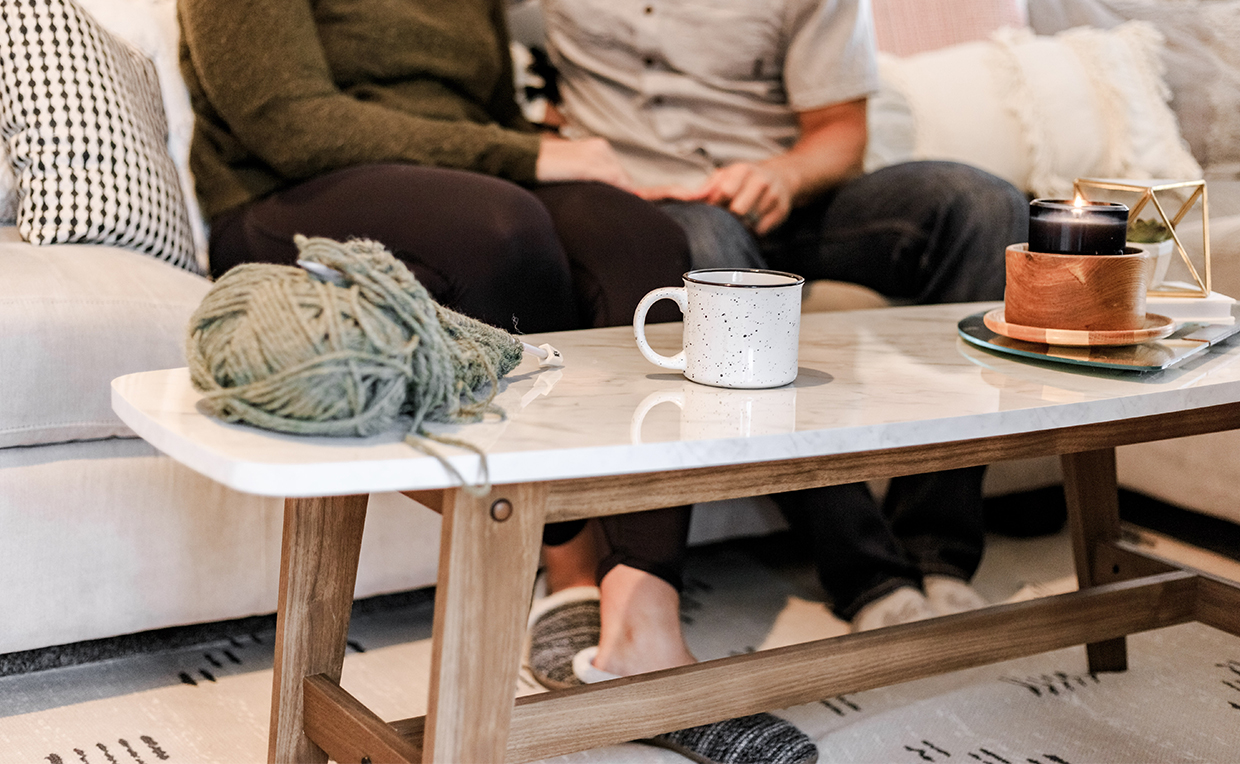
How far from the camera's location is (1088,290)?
86cm

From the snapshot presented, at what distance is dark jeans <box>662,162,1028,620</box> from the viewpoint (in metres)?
1.25

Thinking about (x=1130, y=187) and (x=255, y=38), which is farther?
(x=255, y=38)

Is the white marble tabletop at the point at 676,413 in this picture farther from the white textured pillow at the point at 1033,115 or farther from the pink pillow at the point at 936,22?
the pink pillow at the point at 936,22

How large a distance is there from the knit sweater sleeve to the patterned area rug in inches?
21.5

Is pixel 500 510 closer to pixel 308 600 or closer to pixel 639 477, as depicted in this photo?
pixel 639 477

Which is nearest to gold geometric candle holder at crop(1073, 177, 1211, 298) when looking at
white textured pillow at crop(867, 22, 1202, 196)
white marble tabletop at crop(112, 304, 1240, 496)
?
white marble tabletop at crop(112, 304, 1240, 496)

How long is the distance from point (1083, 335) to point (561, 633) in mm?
582

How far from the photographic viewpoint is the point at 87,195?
3.90ft

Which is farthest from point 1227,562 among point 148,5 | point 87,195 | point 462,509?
point 148,5

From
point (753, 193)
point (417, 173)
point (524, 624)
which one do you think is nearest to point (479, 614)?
point (524, 624)

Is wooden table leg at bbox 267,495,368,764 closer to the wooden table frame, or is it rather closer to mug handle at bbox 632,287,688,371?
the wooden table frame

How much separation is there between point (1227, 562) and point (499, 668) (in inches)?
48.4

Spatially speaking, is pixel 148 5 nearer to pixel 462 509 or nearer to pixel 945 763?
pixel 462 509

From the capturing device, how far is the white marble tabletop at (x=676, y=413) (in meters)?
0.55
